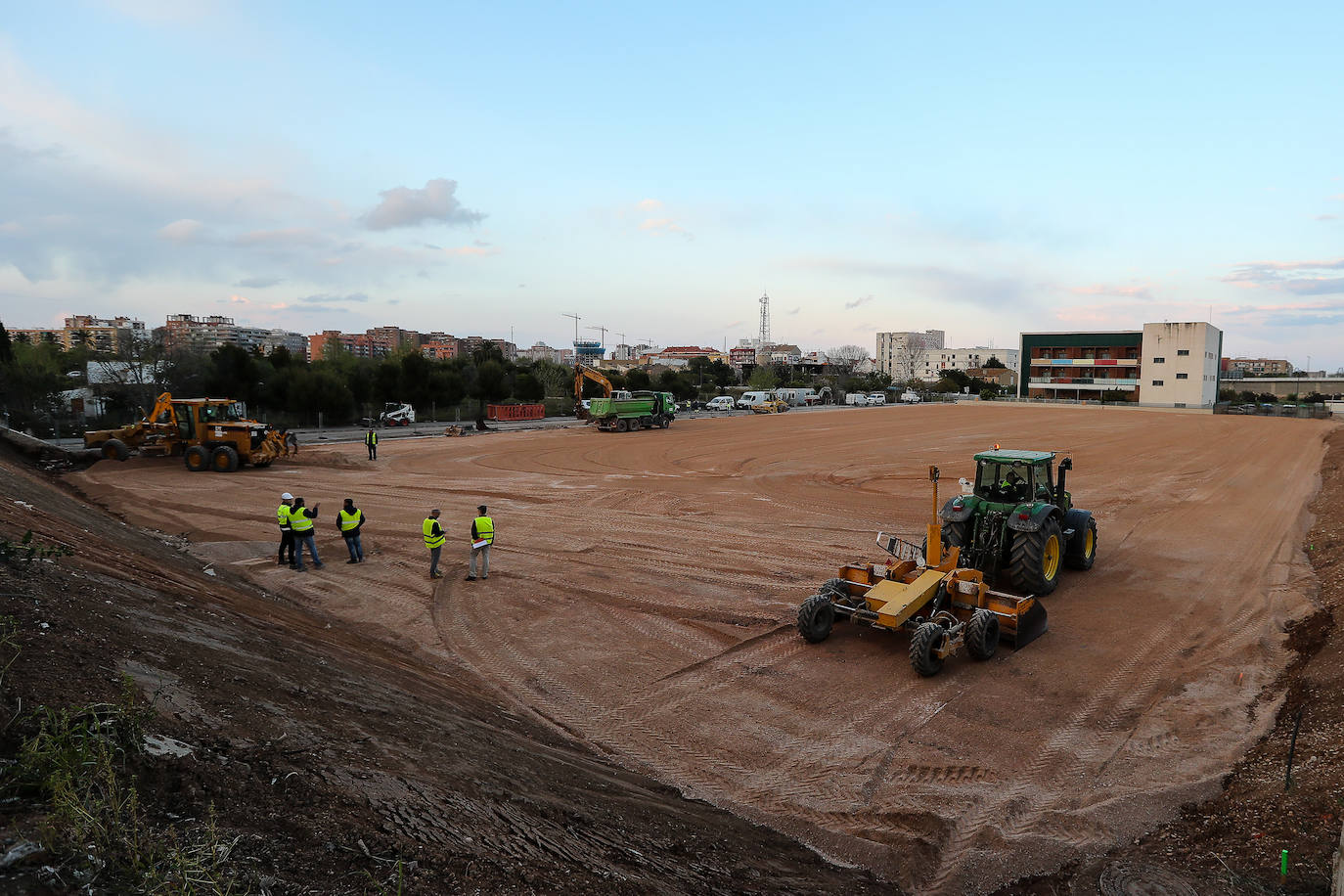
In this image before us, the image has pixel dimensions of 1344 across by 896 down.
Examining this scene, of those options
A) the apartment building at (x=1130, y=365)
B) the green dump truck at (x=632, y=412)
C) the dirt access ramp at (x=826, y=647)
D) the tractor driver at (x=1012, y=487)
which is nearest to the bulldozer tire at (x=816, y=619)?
the dirt access ramp at (x=826, y=647)

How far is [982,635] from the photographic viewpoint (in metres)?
8.93

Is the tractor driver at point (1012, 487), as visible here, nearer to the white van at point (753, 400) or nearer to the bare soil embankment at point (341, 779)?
the bare soil embankment at point (341, 779)

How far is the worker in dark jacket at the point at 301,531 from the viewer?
13.2 meters

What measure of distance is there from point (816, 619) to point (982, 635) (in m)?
1.99

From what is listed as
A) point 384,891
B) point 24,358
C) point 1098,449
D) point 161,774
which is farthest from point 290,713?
point 24,358

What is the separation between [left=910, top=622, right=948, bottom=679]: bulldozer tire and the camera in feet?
28.0

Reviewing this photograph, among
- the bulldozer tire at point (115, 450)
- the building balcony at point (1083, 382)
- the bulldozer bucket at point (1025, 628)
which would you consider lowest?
the bulldozer bucket at point (1025, 628)

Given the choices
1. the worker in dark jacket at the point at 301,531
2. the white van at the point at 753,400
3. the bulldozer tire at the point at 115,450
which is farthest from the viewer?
the white van at the point at 753,400

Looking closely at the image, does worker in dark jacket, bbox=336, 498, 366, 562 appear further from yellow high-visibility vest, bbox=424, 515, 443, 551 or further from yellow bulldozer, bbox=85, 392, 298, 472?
yellow bulldozer, bbox=85, 392, 298, 472

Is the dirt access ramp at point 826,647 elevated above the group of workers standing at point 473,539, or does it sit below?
below

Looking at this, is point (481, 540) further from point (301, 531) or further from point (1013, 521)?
point (1013, 521)

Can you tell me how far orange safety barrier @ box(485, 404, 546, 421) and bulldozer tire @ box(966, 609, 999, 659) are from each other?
148ft

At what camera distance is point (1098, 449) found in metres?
34.8

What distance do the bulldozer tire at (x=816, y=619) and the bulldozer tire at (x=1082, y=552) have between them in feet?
19.7
